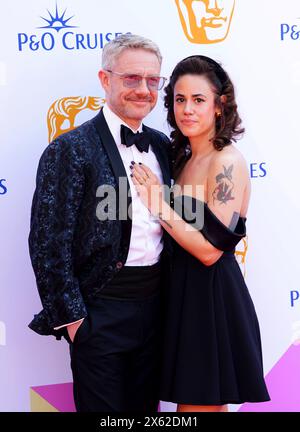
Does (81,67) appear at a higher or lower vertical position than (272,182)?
higher

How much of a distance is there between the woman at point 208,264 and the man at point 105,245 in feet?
0.27

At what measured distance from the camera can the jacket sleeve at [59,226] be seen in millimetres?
2025

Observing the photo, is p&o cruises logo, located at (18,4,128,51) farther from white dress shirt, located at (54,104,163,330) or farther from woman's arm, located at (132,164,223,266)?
woman's arm, located at (132,164,223,266)

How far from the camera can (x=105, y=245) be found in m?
2.07

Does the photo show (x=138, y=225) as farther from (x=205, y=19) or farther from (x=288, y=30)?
(x=288, y=30)

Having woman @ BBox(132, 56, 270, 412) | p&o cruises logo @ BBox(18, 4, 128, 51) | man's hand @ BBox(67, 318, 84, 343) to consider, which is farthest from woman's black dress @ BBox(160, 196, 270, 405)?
p&o cruises logo @ BBox(18, 4, 128, 51)

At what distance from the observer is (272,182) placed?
9.25ft

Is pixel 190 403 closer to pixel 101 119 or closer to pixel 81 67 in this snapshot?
pixel 101 119

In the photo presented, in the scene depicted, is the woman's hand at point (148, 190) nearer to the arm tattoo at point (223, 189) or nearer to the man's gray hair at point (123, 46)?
the arm tattoo at point (223, 189)

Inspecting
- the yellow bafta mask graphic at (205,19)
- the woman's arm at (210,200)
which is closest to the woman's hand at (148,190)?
the woman's arm at (210,200)

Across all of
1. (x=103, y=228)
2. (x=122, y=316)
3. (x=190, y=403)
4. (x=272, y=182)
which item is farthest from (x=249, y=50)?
(x=190, y=403)

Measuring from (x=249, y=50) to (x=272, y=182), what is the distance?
60cm

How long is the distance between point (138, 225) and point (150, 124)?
2.32ft

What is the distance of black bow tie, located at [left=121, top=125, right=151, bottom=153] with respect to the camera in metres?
2.15
